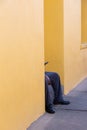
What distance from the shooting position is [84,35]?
8.05m

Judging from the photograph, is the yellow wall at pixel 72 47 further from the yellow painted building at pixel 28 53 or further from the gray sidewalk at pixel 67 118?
the gray sidewalk at pixel 67 118

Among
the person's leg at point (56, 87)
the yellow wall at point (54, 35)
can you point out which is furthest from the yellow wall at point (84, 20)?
the person's leg at point (56, 87)

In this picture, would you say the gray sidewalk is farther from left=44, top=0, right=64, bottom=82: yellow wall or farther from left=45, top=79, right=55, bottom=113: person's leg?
left=44, top=0, right=64, bottom=82: yellow wall

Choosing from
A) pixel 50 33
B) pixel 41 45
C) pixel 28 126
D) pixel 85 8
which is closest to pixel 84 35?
pixel 85 8

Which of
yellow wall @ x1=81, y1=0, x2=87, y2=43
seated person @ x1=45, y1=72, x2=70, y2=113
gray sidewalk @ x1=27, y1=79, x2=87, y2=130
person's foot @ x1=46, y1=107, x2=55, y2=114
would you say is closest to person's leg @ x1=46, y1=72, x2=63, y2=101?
seated person @ x1=45, y1=72, x2=70, y2=113

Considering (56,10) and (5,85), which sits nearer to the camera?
(5,85)

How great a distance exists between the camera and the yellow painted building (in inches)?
122

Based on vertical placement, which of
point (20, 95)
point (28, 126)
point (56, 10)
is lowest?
point (28, 126)

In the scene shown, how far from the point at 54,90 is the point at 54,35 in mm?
1111

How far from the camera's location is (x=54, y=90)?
15.8ft

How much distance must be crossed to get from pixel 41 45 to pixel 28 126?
1.11 m

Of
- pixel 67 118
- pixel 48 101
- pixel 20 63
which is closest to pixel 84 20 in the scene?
pixel 48 101

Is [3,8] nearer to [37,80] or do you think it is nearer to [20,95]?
[20,95]

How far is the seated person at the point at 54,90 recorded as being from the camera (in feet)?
14.6
